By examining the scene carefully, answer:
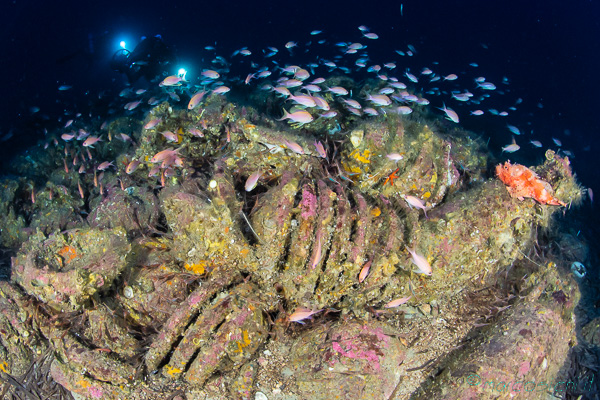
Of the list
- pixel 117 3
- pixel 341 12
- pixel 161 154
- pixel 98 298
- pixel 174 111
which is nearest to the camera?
pixel 98 298

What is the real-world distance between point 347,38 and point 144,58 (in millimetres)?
58508

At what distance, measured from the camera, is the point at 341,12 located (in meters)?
75.9

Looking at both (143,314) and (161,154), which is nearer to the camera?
(143,314)

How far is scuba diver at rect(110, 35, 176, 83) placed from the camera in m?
16.8

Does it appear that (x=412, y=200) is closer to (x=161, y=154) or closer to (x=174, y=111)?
(x=161, y=154)

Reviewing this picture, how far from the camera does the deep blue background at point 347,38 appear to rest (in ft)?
95.8

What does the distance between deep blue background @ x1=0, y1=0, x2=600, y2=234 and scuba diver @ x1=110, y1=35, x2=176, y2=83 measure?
507cm

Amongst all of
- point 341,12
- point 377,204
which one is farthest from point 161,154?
point 341,12

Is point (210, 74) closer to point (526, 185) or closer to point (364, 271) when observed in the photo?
point (364, 271)

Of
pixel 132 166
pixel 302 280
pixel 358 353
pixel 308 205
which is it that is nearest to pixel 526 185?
pixel 308 205

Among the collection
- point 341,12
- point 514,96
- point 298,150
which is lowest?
point 514,96

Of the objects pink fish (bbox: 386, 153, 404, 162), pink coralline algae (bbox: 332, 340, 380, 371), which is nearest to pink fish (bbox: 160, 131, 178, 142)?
pink fish (bbox: 386, 153, 404, 162)

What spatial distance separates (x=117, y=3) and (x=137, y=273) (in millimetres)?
74422

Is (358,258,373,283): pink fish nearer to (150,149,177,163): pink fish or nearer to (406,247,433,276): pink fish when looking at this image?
(406,247,433,276): pink fish
